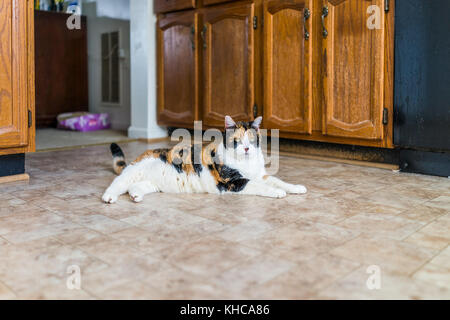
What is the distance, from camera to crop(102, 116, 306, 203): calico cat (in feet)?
6.62

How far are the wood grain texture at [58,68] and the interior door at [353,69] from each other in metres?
3.89

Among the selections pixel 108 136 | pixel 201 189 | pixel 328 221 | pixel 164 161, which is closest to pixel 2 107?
pixel 164 161

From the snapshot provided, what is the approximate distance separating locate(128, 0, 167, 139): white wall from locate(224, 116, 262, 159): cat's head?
227cm

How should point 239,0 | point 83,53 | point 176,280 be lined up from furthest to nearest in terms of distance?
point 83,53 < point 239,0 < point 176,280

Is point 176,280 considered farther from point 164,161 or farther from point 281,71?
point 281,71

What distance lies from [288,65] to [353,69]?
19.8 inches

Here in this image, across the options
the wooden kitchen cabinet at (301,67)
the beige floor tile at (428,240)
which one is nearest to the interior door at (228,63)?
the wooden kitchen cabinet at (301,67)

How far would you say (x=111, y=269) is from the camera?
47.3 inches

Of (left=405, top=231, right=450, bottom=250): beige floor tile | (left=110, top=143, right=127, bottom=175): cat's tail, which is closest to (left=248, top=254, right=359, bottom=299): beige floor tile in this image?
(left=405, top=231, right=450, bottom=250): beige floor tile

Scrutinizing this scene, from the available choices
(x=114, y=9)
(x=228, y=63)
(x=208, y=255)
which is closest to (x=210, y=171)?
(x=208, y=255)

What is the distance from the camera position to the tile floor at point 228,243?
1.09 m

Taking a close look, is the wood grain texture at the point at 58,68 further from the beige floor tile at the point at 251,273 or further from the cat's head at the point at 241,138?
the beige floor tile at the point at 251,273

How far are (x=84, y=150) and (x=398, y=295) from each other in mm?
2999
